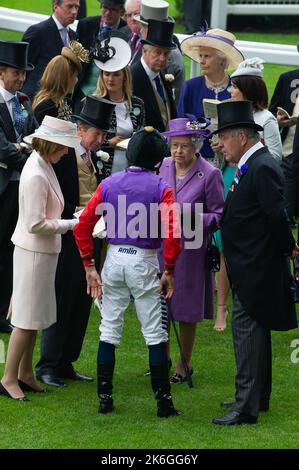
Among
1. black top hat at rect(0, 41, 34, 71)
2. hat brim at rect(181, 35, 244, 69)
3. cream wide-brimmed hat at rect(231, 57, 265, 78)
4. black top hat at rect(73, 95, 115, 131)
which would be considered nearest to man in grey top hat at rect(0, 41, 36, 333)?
black top hat at rect(0, 41, 34, 71)

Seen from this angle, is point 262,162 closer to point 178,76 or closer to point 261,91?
point 261,91

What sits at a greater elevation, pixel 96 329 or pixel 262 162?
pixel 262 162

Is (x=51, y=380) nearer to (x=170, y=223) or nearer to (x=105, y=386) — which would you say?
(x=105, y=386)

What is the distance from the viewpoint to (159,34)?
9.40 metres

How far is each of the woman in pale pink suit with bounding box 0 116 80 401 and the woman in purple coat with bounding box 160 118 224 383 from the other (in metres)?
0.78

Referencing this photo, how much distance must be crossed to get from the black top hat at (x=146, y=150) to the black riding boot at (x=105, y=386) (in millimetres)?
1251

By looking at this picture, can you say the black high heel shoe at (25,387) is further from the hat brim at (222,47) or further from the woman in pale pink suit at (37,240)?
the hat brim at (222,47)

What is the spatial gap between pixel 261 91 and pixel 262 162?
198 centimetres

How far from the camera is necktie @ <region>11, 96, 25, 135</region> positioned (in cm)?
888

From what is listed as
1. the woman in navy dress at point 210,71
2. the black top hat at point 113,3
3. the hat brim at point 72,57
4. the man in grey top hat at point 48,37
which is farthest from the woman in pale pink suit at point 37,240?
the black top hat at point 113,3

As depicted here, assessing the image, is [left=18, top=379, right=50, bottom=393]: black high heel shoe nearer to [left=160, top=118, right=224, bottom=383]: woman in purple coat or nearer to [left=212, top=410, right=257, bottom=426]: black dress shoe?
[left=160, top=118, right=224, bottom=383]: woman in purple coat

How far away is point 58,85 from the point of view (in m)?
8.36

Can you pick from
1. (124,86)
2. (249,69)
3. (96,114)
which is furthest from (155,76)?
(96,114)

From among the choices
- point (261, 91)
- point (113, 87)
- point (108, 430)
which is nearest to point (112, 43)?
point (113, 87)
